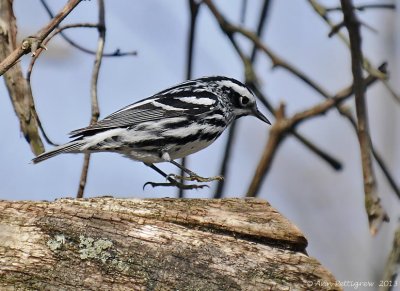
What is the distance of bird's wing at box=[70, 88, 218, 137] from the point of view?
5.37 m

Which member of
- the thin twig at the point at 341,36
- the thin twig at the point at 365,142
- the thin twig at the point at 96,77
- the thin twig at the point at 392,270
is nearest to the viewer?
the thin twig at the point at 365,142

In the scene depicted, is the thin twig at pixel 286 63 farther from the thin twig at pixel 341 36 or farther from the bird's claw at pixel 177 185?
the bird's claw at pixel 177 185

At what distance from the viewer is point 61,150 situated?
500 cm

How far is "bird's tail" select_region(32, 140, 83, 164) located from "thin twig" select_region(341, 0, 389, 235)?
1919 millimetres

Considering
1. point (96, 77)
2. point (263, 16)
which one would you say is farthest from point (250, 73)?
point (96, 77)

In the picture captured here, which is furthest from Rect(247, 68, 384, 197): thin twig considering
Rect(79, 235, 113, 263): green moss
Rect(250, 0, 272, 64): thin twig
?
Rect(79, 235, 113, 263): green moss

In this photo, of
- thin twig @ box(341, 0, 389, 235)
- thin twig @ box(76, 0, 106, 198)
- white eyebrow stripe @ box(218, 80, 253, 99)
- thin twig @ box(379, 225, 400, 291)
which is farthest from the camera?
white eyebrow stripe @ box(218, 80, 253, 99)

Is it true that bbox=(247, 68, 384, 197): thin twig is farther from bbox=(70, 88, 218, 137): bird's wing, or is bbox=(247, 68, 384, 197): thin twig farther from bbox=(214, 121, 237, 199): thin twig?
bbox=(70, 88, 218, 137): bird's wing

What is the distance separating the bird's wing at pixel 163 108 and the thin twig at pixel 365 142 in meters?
1.74

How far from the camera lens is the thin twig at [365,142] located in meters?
3.95

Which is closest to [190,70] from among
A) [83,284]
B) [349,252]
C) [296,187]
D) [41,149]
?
[41,149]

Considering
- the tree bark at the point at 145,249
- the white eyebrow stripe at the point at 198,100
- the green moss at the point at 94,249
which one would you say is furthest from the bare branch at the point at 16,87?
the green moss at the point at 94,249

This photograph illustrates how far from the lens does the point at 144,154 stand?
5340 mm

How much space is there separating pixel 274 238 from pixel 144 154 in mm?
1729
